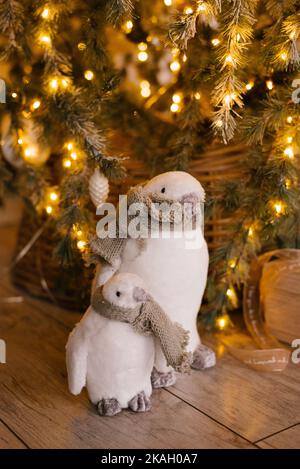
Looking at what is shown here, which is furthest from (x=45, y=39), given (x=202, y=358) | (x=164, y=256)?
(x=202, y=358)

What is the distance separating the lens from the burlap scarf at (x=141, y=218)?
3.32 feet

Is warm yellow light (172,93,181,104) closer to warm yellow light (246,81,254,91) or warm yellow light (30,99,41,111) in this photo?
warm yellow light (246,81,254,91)

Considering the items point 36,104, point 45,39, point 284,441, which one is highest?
point 45,39

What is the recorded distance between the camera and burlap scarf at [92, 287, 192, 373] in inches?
37.5

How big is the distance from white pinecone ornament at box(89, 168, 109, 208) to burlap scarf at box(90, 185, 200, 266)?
0.45ft

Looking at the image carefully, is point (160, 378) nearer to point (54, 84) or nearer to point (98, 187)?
point (98, 187)

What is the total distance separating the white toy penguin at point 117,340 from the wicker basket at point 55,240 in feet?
1.10

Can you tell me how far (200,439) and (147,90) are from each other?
2.90 ft

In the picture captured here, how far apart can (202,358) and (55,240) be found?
543 millimetres

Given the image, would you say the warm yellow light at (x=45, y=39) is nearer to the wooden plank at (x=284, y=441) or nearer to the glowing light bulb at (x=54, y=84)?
the glowing light bulb at (x=54, y=84)

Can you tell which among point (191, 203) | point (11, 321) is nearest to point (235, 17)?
point (191, 203)

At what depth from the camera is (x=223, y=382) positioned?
112 centimetres

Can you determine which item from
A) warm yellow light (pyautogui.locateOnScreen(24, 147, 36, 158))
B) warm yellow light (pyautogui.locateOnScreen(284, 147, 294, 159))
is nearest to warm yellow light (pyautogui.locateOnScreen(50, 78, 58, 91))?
warm yellow light (pyautogui.locateOnScreen(24, 147, 36, 158))

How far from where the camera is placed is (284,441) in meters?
0.92
